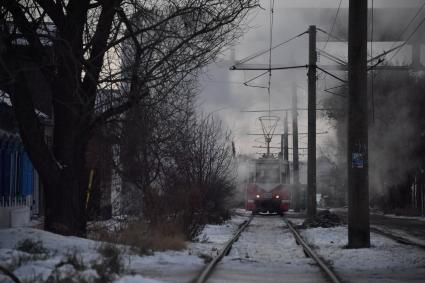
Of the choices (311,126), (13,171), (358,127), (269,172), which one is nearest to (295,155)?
(269,172)

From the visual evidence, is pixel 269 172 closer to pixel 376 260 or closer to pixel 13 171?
pixel 13 171

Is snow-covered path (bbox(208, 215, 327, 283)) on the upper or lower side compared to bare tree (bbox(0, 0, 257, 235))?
lower

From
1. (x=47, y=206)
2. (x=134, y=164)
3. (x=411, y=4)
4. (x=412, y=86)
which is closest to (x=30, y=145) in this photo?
(x=47, y=206)

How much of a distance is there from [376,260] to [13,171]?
11.6m

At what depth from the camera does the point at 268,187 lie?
Result: 41.2m

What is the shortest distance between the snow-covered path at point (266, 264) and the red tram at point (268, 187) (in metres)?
21.7

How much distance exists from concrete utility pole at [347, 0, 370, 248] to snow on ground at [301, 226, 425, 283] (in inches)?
23.1

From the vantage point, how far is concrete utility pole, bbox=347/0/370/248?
15.5 m

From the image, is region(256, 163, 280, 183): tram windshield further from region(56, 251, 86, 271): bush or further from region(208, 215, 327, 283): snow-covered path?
region(56, 251, 86, 271): bush

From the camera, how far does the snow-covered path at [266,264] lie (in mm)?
10898

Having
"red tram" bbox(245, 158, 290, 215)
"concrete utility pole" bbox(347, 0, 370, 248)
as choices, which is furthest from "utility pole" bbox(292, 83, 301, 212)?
"concrete utility pole" bbox(347, 0, 370, 248)

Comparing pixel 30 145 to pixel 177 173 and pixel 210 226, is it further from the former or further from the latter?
pixel 210 226

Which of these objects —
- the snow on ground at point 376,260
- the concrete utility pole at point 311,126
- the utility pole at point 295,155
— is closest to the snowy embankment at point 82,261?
the snow on ground at point 376,260

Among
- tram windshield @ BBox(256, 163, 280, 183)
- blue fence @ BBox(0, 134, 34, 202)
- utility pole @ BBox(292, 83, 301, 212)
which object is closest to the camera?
blue fence @ BBox(0, 134, 34, 202)
